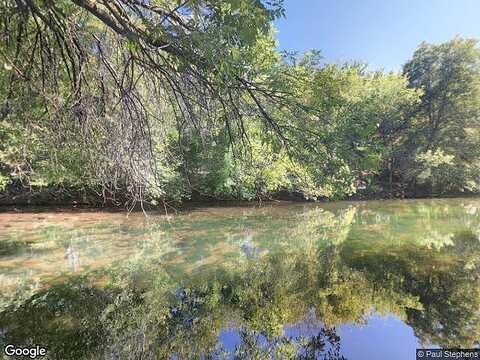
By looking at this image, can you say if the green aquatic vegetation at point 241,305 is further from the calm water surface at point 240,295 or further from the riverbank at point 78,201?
the riverbank at point 78,201

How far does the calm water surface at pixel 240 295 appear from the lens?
Answer: 2.53 m

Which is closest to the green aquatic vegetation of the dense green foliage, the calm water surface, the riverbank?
the calm water surface

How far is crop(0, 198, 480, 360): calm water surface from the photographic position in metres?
2.53

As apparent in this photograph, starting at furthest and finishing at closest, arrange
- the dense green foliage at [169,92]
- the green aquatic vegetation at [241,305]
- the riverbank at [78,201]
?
the riverbank at [78,201] → the green aquatic vegetation at [241,305] → the dense green foliage at [169,92]

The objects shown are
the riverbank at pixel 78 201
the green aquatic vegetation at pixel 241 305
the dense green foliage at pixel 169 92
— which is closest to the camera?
the dense green foliage at pixel 169 92

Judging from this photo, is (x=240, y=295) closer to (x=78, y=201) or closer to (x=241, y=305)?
(x=241, y=305)

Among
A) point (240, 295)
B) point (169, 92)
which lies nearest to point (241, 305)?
point (240, 295)

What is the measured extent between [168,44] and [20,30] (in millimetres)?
1777

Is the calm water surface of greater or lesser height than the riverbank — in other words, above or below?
below

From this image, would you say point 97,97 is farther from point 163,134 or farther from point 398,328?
point 398,328

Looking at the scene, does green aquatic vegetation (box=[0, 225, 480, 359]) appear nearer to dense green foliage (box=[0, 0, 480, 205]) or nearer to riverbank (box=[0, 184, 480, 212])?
dense green foliage (box=[0, 0, 480, 205])

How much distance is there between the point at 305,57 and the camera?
4.38 metres

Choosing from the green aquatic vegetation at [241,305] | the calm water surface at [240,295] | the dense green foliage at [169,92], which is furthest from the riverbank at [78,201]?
the dense green foliage at [169,92]

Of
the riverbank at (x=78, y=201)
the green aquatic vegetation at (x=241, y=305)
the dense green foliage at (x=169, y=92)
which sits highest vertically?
the dense green foliage at (x=169, y=92)
